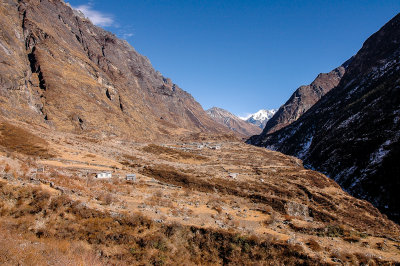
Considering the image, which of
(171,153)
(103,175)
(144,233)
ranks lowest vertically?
(144,233)

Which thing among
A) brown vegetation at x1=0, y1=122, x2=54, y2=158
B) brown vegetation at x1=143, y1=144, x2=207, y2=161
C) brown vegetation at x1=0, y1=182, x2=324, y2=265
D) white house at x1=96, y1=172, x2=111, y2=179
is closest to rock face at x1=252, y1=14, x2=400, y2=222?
brown vegetation at x1=0, y1=182, x2=324, y2=265

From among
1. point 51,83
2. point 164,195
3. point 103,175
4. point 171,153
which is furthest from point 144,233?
point 51,83

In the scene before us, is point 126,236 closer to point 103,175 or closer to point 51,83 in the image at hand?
point 103,175

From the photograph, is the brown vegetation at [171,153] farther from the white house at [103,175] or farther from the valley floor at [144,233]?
the valley floor at [144,233]

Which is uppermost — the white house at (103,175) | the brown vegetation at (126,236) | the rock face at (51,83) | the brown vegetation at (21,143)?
the rock face at (51,83)

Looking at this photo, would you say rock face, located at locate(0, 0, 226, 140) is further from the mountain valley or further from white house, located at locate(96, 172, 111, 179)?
white house, located at locate(96, 172, 111, 179)

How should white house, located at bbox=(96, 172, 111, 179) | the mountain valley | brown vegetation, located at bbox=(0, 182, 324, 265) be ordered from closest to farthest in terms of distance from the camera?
brown vegetation, located at bbox=(0, 182, 324, 265) → the mountain valley → white house, located at bbox=(96, 172, 111, 179)

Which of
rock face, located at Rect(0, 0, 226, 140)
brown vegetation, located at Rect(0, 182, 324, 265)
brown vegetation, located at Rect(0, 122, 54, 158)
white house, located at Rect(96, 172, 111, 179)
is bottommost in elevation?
brown vegetation, located at Rect(0, 182, 324, 265)

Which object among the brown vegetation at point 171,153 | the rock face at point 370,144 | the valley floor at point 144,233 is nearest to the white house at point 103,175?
the valley floor at point 144,233

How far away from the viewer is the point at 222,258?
1246cm

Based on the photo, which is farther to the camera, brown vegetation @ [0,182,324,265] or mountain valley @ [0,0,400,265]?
mountain valley @ [0,0,400,265]

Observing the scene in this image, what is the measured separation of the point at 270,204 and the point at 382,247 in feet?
44.3

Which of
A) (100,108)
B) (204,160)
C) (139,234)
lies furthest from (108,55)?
(139,234)

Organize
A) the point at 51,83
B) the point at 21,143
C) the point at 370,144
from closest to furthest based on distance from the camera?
1. the point at 21,143
2. the point at 370,144
3. the point at 51,83
